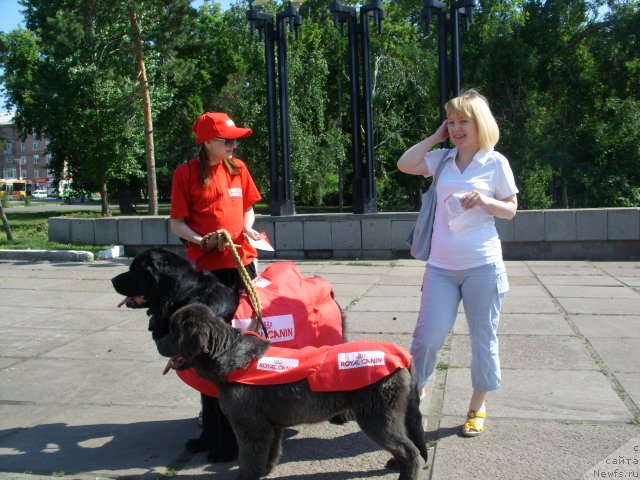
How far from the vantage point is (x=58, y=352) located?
6301mm

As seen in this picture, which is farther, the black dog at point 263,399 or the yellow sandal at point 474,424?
the yellow sandal at point 474,424

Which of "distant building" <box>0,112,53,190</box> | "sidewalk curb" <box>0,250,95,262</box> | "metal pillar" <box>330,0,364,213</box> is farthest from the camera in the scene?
"distant building" <box>0,112,53,190</box>

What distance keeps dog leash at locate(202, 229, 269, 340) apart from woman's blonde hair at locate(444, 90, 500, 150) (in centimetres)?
155

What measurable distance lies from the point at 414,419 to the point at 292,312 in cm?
105

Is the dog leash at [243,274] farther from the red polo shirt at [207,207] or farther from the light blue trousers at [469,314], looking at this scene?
the light blue trousers at [469,314]

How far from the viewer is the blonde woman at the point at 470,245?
3963mm

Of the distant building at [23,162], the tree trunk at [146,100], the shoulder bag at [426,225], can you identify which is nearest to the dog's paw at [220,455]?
the shoulder bag at [426,225]

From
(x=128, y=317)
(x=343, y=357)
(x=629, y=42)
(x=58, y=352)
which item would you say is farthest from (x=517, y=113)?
(x=343, y=357)

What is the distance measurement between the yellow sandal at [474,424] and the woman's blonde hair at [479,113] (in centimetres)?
166

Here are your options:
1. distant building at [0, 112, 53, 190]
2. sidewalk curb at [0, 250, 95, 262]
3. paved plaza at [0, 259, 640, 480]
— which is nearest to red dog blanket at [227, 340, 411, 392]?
paved plaza at [0, 259, 640, 480]

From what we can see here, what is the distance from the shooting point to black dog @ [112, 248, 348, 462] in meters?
3.90

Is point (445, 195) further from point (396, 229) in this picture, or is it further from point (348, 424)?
point (396, 229)

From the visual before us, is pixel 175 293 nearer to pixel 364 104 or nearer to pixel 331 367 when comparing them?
pixel 331 367

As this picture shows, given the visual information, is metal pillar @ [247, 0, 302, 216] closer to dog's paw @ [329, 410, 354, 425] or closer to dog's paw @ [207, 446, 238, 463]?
dog's paw @ [329, 410, 354, 425]
